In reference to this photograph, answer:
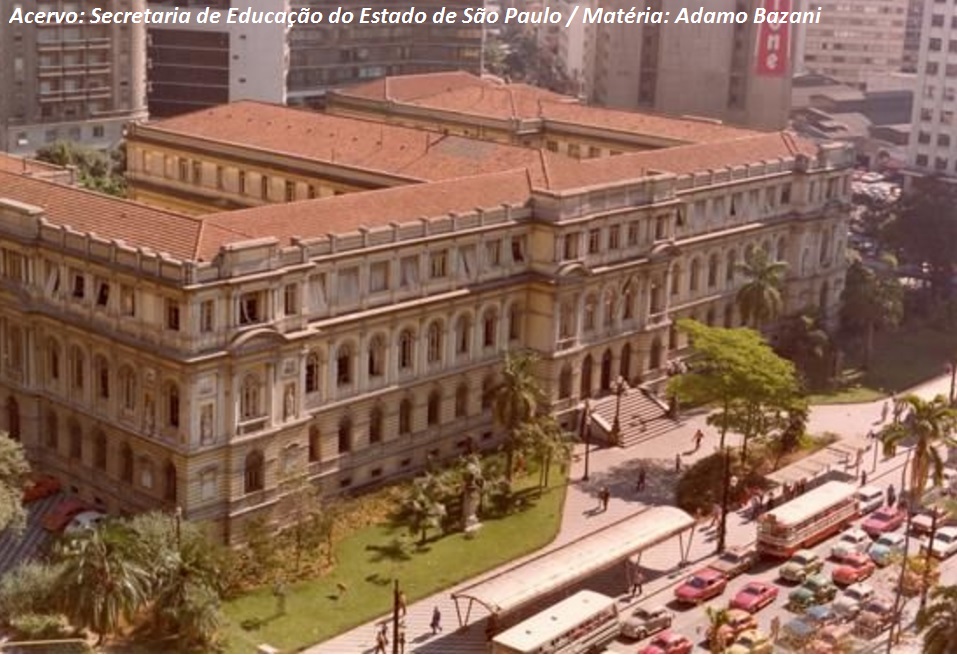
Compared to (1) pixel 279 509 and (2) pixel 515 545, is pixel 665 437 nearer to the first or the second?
(2) pixel 515 545

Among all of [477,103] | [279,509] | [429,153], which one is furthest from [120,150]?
[279,509]

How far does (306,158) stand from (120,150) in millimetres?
50160

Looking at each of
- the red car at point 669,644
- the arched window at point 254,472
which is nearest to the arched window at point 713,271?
the arched window at point 254,472

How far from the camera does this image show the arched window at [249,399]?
79.1 meters

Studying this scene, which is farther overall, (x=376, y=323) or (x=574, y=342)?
(x=574, y=342)

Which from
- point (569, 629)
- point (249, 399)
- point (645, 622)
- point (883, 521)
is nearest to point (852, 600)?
point (645, 622)

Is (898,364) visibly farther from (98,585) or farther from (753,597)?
(98,585)

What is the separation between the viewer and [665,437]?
10294cm

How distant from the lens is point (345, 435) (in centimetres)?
8844

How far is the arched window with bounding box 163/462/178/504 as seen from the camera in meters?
78.6

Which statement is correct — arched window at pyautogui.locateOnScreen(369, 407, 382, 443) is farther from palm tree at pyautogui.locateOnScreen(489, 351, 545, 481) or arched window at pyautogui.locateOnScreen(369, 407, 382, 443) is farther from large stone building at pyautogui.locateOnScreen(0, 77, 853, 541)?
palm tree at pyautogui.locateOnScreen(489, 351, 545, 481)

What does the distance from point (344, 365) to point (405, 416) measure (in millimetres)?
6943

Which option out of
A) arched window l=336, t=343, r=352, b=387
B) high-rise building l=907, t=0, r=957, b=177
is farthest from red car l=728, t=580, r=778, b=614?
high-rise building l=907, t=0, r=957, b=177

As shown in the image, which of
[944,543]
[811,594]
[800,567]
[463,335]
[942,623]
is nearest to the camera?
[942,623]
